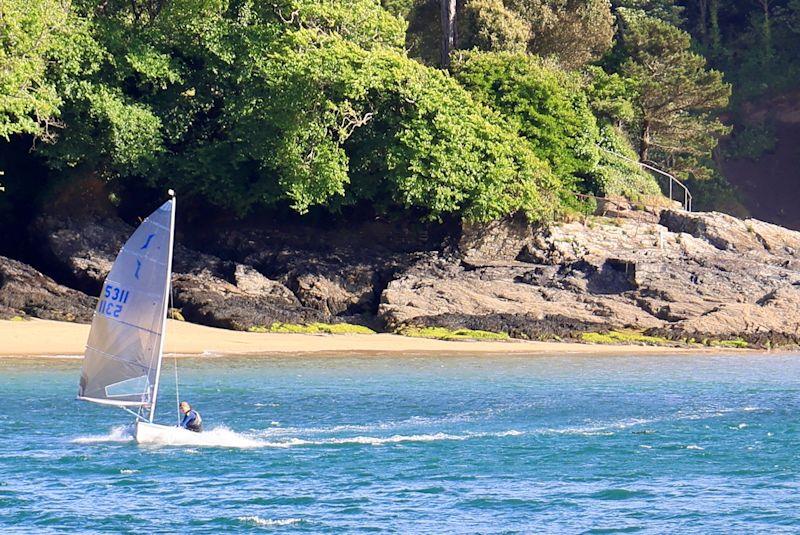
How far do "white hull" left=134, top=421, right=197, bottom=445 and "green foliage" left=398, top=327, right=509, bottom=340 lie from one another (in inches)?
650

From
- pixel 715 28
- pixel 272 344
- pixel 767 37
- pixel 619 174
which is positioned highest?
pixel 715 28

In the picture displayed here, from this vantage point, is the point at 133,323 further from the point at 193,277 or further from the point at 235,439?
the point at 193,277

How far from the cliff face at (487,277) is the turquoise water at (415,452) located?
537 cm

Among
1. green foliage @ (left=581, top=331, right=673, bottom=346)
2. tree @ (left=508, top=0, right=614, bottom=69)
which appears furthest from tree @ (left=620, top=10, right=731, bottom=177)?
green foliage @ (left=581, top=331, right=673, bottom=346)

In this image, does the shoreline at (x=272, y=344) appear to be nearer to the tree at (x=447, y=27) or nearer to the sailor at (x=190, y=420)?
the sailor at (x=190, y=420)

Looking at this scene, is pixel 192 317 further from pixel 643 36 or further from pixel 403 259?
pixel 643 36

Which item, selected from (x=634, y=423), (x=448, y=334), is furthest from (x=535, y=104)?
(x=634, y=423)

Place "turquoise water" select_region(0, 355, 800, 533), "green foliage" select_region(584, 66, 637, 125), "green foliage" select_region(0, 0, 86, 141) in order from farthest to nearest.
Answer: "green foliage" select_region(584, 66, 637, 125) → "green foliage" select_region(0, 0, 86, 141) → "turquoise water" select_region(0, 355, 800, 533)

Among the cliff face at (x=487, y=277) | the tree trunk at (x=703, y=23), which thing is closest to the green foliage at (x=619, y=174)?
the cliff face at (x=487, y=277)

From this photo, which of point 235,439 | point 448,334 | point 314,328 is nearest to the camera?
point 235,439

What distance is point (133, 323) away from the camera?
86.3 feet

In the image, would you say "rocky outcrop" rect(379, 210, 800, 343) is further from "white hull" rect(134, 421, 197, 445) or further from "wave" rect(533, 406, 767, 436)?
"white hull" rect(134, 421, 197, 445)

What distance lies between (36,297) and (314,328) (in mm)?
8752

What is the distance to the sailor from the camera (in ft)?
88.4
